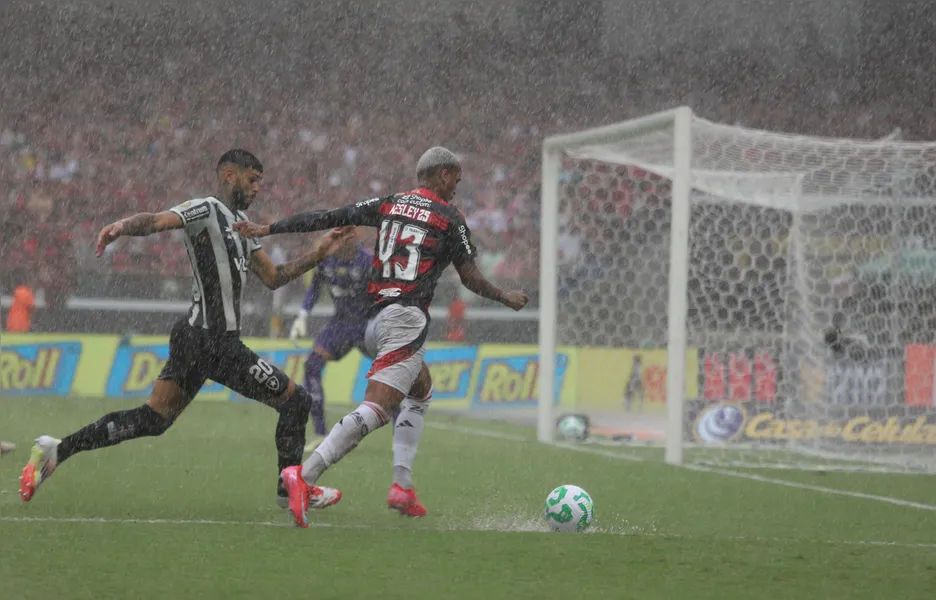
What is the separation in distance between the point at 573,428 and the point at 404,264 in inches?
278

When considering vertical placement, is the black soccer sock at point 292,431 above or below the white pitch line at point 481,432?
above

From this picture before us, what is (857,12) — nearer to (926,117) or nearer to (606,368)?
(926,117)

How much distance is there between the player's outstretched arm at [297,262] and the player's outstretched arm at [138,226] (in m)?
0.52

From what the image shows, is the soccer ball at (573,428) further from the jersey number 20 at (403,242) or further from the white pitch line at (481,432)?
the jersey number 20 at (403,242)

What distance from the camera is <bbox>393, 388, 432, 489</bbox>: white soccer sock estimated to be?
20.8 ft

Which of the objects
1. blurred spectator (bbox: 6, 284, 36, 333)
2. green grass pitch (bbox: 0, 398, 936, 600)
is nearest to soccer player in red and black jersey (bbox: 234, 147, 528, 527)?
green grass pitch (bbox: 0, 398, 936, 600)

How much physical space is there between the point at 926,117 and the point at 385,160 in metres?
9.64

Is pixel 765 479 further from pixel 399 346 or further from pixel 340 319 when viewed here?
pixel 399 346

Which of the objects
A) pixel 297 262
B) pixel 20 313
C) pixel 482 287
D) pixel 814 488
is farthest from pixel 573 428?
pixel 20 313

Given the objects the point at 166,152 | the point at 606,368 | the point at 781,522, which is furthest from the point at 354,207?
the point at 166,152

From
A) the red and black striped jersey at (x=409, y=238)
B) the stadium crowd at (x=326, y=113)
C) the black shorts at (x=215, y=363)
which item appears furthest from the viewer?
the stadium crowd at (x=326, y=113)

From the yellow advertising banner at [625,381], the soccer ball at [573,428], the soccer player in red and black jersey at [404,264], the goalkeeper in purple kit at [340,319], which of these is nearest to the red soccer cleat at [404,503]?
the soccer player in red and black jersey at [404,264]

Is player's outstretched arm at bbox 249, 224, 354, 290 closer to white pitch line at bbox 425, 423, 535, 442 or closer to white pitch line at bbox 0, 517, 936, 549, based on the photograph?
white pitch line at bbox 0, 517, 936, 549

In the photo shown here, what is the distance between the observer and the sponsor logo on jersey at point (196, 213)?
576 centimetres
